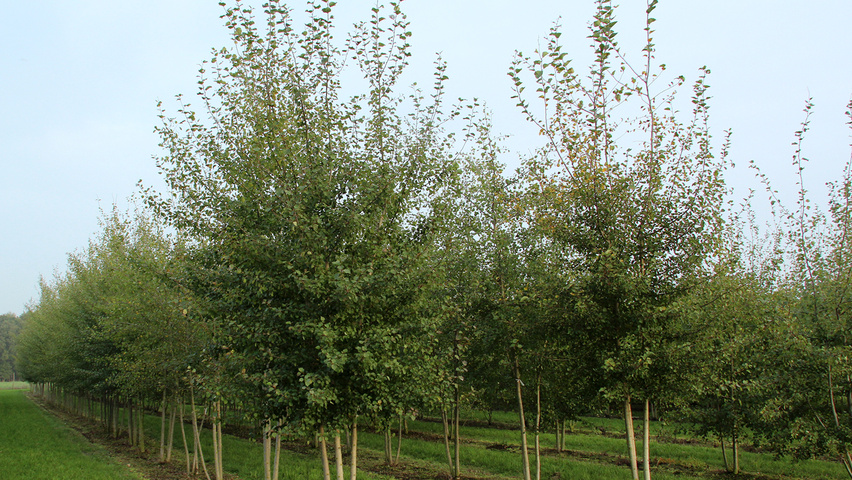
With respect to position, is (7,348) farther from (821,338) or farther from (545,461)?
(821,338)

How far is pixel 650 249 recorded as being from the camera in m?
8.02

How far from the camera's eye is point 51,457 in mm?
17328

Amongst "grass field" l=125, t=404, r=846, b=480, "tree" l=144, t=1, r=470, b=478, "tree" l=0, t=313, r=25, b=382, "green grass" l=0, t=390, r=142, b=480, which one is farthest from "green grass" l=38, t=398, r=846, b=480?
"tree" l=0, t=313, r=25, b=382

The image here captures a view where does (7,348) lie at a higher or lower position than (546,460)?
lower

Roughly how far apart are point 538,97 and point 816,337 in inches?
266

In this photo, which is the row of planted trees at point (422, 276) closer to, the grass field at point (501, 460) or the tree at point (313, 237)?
the tree at point (313, 237)

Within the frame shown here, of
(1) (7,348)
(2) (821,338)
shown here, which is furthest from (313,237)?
(1) (7,348)

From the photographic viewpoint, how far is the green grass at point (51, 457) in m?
14.4

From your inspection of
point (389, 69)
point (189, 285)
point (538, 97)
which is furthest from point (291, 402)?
point (538, 97)

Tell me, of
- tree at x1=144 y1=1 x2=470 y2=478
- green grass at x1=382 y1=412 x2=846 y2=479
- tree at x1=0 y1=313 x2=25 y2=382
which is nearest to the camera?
tree at x1=144 y1=1 x2=470 y2=478

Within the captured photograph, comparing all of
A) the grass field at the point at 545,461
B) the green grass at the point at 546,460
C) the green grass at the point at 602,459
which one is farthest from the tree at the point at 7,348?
the green grass at the point at 602,459

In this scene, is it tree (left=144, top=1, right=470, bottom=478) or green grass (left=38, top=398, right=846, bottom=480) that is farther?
green grass (left=38, top=398, right=846, bottom=480)

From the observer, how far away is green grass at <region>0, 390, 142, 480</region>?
14.4m

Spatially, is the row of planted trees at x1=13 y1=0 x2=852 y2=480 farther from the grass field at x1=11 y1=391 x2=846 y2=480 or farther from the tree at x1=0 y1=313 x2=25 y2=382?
the tree at x1=0 y1=313 x2=25 y2=382
